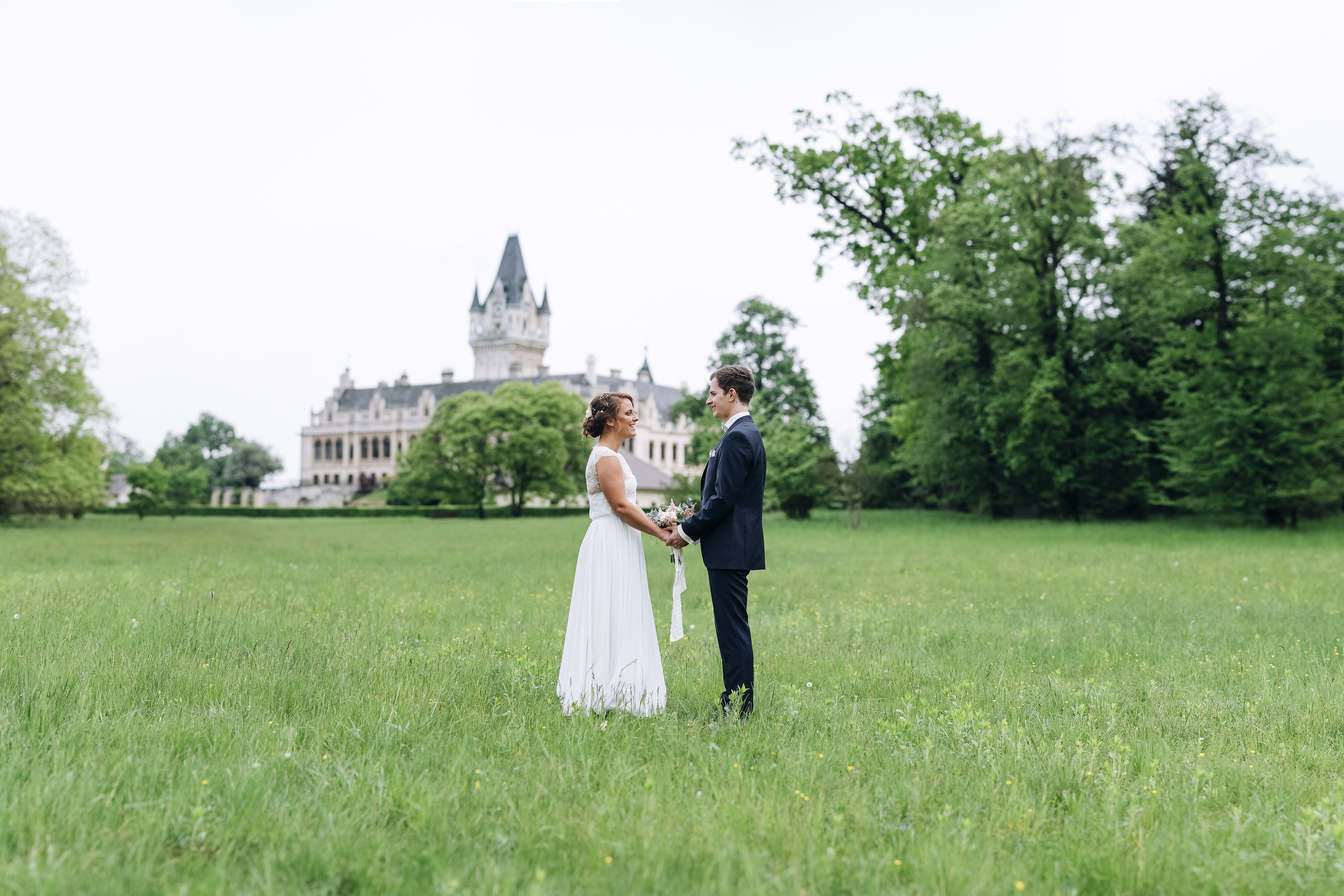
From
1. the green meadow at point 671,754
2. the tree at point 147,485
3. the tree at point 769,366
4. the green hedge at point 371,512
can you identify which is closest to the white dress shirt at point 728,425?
the green meadow at point 671,754

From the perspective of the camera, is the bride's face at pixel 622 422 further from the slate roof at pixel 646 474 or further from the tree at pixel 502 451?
the slate roof at pixel 646 474

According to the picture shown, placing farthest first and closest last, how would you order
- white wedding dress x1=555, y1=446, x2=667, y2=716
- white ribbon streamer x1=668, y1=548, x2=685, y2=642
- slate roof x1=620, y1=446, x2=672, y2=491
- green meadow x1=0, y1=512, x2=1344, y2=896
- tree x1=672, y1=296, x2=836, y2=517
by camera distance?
slate roof x1=620, y1=446, x2=672, y2=491, tree x1=672, y1=296, x2=836, y2=517, white ribbon streamer x1=668, y1=548, x2=685, y2=642, white wedding dress x1=555, y1=446, x2=667, y2=716, green meadow x1=0, y1=512, x2=1344, y2=896

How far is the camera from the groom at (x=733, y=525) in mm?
5523

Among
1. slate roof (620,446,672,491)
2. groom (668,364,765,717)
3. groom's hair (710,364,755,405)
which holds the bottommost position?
groom (668,364,765,717)

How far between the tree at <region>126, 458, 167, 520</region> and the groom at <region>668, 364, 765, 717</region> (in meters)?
58.0

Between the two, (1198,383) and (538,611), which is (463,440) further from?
(538,611)

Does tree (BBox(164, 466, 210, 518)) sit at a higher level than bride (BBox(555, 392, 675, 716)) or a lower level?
higher

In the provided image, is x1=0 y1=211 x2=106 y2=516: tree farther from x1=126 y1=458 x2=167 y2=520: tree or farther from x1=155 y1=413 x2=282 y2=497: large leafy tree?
x1=155 y1=413 x2=282 y2=497: large leafy tree

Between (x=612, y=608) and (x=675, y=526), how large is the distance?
63cm

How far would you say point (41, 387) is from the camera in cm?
3422

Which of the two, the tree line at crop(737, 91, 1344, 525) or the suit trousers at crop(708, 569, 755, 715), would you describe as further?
the tree line at crop(737, 91, 1344, 525)

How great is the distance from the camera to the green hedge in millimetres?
65688

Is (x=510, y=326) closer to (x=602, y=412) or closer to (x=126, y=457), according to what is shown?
(x=126, y=457)

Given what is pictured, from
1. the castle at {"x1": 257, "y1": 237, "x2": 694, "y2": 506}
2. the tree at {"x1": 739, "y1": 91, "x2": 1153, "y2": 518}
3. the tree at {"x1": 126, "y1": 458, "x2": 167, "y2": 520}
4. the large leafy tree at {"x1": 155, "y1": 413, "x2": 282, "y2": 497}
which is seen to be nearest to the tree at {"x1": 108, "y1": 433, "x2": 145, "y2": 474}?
the large leafy tree at {"x1": 155, "y1": 413, "x2": 282, "y2": 497}
